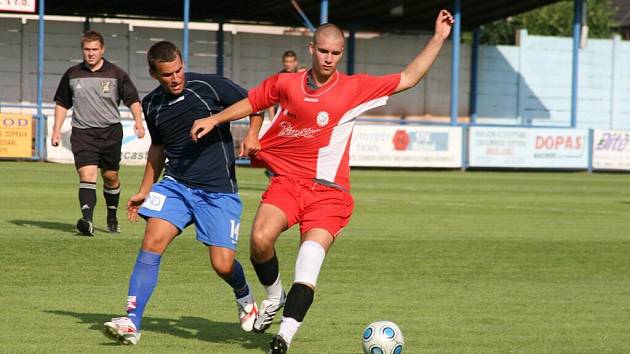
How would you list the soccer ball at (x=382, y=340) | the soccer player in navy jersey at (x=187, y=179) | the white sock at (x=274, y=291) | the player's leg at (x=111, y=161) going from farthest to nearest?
the player's leg at (x=111, y=161) → the white sock at (x=274, y=291) → the soccer player in navy jersey at (x=187, y=179) → the soccer ball at (x=382, y=340)

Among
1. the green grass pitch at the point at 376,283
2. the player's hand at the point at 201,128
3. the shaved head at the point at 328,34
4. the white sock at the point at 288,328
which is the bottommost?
the green grass pitch at the point at 376,283

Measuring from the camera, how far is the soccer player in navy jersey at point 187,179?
7422 millimetres

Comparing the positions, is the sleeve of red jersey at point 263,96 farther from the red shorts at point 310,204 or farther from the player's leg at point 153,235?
the player's leg at point 153,235

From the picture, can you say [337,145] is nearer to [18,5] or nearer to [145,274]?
[145,274]

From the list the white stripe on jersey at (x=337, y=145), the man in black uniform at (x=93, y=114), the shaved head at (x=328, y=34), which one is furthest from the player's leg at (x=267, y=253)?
the man in black uniform at (x=93, y=114)

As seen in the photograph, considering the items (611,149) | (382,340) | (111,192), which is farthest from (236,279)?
(611,149)

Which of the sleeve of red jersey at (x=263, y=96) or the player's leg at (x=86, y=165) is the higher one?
the sleeve of red jersey at (x=263, y=96)

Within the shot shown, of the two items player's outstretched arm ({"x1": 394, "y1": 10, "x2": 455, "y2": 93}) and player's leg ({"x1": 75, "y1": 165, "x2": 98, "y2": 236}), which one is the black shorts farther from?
player's outstretched arm ({"x1": 394, "y1": 10, "x2": 455, "y2": 93})

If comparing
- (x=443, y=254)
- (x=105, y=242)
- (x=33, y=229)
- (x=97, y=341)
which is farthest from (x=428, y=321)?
(x=33, y=229)

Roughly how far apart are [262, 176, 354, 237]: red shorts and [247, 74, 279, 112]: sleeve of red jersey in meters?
0.49

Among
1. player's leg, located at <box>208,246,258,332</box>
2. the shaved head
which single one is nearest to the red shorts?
player's leg, located at <box>208,246,258,332</box>

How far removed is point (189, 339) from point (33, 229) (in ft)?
21.2

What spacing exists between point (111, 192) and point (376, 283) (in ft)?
13.4

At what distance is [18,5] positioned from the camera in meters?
28.2
